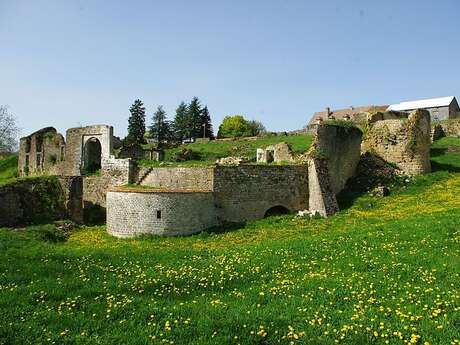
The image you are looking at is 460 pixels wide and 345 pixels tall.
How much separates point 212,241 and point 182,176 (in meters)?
5.44

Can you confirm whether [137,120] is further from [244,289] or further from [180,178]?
[244,289]

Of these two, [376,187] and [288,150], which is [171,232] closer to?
[288,150]

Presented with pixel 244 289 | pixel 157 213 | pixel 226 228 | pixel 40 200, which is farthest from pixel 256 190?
pixel 40 200

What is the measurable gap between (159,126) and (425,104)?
4661 cm

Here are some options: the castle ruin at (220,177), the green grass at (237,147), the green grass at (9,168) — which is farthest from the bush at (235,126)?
the castle ruin at (220,177)

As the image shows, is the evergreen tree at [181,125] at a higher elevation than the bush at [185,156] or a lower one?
higher

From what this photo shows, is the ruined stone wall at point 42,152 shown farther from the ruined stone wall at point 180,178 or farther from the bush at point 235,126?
the bush at point 235,126

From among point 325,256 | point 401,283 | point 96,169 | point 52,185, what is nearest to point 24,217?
point 52,185

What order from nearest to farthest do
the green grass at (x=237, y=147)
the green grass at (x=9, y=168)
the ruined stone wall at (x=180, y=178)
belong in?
1. the ruined stone wall at (x=180, y=178)
2. the green grass at (x=9, y=168)
3. the green grass at (x=237, y=147)

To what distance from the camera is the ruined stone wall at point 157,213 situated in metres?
19.8

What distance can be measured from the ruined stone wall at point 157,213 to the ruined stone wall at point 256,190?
5.80 ft

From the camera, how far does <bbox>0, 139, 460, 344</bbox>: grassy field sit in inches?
316

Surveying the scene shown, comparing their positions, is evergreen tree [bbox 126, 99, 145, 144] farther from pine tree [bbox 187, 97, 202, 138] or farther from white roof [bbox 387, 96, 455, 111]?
white roof [bbox 387, 96, 455, 111]

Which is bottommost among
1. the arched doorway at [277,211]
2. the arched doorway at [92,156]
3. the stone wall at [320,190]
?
the arched doorway at [277,211]
